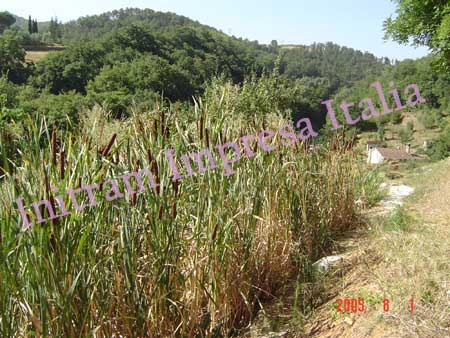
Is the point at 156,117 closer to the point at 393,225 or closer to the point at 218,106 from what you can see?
the point at 218,106

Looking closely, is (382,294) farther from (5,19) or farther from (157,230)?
(5,19)

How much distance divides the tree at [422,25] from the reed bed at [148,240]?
6.10 m

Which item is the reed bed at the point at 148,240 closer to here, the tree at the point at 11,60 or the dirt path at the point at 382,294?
the dirt path at the point at 382,294

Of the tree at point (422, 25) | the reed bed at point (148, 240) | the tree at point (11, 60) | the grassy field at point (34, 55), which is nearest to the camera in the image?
the reed bed at point (148, 240)

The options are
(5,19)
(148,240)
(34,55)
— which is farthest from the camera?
(5,19)

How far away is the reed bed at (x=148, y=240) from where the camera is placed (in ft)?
4.44

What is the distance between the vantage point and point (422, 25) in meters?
7.93

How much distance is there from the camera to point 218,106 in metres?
2.17

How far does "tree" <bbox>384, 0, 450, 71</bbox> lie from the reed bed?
6097mm

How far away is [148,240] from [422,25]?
8.22m

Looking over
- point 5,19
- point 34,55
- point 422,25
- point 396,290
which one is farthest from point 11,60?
point 5,19

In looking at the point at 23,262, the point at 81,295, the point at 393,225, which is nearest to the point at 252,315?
the point at 81,295
